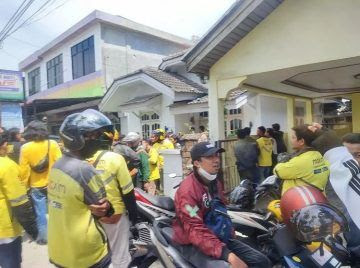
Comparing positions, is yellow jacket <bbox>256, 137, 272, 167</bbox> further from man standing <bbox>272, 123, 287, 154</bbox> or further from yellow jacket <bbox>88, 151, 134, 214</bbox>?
yellow jacket <bbox>88, 151, 134, 214</bbox>

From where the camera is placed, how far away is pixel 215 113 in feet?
22.8

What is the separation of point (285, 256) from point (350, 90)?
904cm

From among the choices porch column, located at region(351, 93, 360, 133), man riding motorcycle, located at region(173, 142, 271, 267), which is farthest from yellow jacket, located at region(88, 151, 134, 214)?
porch column, located at region(351, 93, 360, 133)

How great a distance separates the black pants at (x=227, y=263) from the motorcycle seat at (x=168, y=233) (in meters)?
0.12

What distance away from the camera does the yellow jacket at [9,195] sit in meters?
3.02

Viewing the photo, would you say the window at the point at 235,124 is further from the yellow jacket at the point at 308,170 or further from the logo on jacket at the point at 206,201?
the logo on jacket at the point at 206,201

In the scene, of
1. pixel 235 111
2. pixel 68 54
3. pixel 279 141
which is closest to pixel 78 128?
pixel 279 141

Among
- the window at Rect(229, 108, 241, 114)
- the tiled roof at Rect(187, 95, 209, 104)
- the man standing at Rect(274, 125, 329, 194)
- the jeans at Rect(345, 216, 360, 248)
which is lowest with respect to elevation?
the jeans at Rect(345, 216, 360, 248)

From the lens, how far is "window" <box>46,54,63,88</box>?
2258 cm

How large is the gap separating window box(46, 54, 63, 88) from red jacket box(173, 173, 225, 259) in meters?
21.6

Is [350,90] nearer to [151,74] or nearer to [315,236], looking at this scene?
[151,74]

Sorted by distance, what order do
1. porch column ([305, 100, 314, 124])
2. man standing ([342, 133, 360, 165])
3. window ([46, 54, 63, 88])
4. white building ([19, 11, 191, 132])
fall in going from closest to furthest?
man standing ([342, 133, 360, 165])
porch column ([305, 100, 314, 124])
white building ([19, 11, 191, 132])
window ([46, 54, 63, 88])

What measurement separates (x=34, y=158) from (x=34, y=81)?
2355cm

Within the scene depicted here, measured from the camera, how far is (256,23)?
6117 mm
